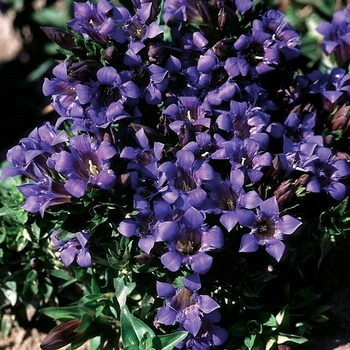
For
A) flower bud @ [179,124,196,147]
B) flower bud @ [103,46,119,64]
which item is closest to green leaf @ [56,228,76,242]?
flower bud @ [179,124,196,147]

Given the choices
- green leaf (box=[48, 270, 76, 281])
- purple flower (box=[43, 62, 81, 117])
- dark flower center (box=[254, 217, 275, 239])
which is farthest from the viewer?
green leaf (box=[48, 270, 76, 281])

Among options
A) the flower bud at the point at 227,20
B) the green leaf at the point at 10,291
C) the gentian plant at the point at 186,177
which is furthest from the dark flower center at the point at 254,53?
the green leaf at the point at 10,291

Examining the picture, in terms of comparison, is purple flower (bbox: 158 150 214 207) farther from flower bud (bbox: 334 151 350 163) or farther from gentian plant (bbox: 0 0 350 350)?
flower bud (bbox: 334 151 350 163)

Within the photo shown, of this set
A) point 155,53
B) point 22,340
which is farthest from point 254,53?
point 22,340

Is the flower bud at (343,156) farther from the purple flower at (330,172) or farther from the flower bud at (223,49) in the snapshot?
the flower bud at (223,49)

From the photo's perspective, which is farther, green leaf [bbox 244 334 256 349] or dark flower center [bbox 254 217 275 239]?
green leaf [bbox 244 334 256 349]

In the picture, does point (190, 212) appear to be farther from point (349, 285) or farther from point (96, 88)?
point (349, 285)

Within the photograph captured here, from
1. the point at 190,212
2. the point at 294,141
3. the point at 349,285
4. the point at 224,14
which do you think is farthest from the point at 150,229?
the point at 349,285

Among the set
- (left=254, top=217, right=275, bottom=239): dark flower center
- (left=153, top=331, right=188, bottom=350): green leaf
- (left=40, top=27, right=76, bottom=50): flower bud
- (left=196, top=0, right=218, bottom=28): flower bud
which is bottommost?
(left=153, top=331, right=188, bottom=350): green leaf
